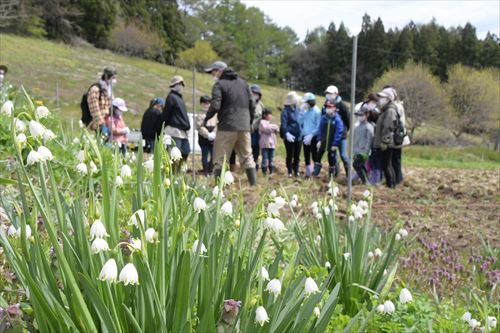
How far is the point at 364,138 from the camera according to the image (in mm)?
7965

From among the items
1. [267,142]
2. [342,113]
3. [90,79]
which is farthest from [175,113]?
[90,79]

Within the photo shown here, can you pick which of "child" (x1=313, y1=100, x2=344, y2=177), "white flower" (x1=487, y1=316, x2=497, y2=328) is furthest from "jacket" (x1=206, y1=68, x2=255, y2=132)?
"white flower" (x1=487, y1=316, x2=497, y2=328)

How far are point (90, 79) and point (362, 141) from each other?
2320 cm

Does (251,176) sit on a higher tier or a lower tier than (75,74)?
lower

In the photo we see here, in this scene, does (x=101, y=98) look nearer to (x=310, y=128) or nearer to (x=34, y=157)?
(x=310, y=128)

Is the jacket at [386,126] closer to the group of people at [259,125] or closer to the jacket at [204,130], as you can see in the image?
the group of people at [259,125]

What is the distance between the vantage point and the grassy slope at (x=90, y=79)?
22.1 metres

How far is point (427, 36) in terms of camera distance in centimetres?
5562

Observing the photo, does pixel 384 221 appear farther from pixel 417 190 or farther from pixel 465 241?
pixel 417 190

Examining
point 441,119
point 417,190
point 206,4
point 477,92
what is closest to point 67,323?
point 417,190

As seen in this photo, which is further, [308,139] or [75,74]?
[75,74]

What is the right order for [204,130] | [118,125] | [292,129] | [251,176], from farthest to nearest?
[292,129], [204,130], [118,125], [251,176]

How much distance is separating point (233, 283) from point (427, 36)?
193 feet

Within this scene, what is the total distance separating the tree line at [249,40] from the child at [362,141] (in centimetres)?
3326
